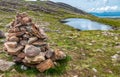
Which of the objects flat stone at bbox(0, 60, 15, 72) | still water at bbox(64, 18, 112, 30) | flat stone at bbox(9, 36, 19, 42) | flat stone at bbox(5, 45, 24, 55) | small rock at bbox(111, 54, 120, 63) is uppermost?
flat stone at bbox(9, 36, 19, 42)

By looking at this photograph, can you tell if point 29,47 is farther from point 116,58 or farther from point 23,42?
point 116,58

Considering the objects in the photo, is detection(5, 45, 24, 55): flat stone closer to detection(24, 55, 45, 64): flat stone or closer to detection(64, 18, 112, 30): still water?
detection(24, 55, 45, 64): flat stone

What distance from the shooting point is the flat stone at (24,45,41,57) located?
57.5 ft

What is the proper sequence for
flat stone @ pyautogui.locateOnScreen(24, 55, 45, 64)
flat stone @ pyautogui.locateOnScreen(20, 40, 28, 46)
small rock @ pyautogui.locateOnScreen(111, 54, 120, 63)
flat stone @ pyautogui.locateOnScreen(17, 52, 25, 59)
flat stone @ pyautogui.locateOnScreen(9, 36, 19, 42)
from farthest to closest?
small rock @ pyautogui.locateOnScreen(111, 54, 120, 63)
flat stone @ pyautogui.locateOnScreen(9, 36, 19, 42)
flat stone @ pyautogui.locateOnScreen(20, 40, 28, 46)
flat stone @ pyautogui.locateOnScreen(17, 52, 25, 59)
flat stone @ pyautogui.locateOnScreen(24, 55, 45, 64)

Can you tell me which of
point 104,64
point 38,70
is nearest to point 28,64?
point 38,70

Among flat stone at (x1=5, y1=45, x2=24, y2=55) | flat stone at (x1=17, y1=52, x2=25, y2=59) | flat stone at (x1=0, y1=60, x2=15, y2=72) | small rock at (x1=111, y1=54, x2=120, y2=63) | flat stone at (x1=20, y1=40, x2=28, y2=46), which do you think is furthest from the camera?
small rock at (x1=111, y1=54, x2=120, y2=63)

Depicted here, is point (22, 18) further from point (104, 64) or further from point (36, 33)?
point (104, 64)

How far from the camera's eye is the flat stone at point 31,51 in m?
17.5

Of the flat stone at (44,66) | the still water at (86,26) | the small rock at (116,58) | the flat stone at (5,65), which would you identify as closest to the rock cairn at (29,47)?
the flat stone at (44,66)

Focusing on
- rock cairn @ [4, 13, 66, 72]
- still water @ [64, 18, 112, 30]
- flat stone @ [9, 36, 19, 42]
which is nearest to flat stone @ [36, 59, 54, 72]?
rock cairn @ [4, 13, 66, 72]

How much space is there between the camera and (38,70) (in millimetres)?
17797

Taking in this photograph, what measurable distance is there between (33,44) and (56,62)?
1694 mm

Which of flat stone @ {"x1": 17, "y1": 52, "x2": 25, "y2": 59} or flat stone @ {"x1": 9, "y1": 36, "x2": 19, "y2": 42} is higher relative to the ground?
flat stone @ {"x1": 9, "y1": 36, "x2": 19, "y2": 42}

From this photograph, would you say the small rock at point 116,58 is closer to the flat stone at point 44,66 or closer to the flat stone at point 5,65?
the flat stone at point 44,66
